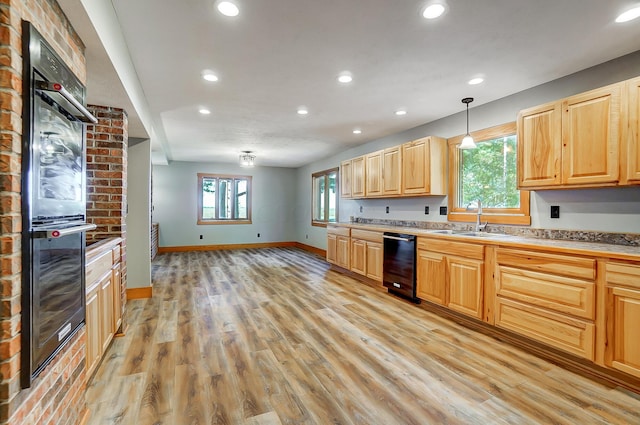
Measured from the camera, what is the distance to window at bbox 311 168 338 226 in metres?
7.31

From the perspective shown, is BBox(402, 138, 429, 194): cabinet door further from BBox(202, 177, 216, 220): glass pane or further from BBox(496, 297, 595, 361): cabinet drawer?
BBox(202, 177, 216, 220): glass pane

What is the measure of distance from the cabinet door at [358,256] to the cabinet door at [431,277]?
116 cm

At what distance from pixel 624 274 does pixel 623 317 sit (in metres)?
0.30

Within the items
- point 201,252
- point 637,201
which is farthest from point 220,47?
point 201,252

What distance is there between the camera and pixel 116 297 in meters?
2.56

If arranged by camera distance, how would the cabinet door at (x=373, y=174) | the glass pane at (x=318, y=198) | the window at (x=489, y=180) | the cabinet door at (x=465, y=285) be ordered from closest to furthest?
the cabinet door at (x=465, y=285), the window at (x=489, y=180), the cabinet door at (x=373, y=174), the glass pane at (x=318, y=198)

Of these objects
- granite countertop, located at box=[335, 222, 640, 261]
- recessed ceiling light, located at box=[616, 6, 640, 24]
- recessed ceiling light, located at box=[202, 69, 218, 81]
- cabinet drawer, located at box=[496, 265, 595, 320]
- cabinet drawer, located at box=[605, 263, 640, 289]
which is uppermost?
recessed ceiling light, located at box=[616, 6, 640, 24]

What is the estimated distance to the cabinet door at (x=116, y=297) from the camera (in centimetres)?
251

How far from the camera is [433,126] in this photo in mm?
4266

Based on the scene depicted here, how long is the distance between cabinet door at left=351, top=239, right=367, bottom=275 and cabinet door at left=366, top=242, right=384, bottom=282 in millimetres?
103

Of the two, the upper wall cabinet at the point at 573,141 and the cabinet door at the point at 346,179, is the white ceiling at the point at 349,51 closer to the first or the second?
the upper wall cabinet at the point at 573,141

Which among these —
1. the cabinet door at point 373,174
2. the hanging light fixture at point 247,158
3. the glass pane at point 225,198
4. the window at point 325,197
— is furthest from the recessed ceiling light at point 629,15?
the glass pane at point 225,198

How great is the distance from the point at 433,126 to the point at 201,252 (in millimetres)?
6383

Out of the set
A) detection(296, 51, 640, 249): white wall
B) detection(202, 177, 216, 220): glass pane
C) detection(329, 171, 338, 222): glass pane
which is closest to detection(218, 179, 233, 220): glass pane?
detection(202, 177, 216, 220): glass pane
